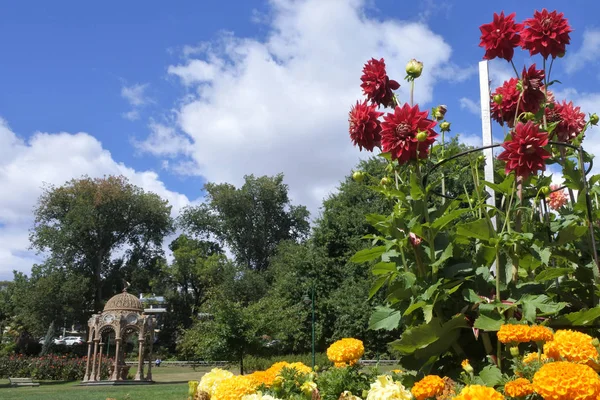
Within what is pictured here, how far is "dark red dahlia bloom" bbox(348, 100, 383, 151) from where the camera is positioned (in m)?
2.67

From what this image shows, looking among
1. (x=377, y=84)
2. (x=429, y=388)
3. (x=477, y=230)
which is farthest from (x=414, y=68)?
(x=429, y=388)

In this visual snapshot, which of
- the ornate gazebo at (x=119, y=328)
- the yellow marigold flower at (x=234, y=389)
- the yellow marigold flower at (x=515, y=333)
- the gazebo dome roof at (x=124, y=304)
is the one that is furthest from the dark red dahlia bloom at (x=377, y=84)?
the gazebo dome roof at (x=124, y=304)

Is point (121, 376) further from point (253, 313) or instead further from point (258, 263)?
point (258, 263)

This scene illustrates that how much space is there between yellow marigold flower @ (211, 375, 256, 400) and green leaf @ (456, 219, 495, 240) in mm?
1093

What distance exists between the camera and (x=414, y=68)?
106 inches

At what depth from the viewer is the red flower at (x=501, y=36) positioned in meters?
2.64

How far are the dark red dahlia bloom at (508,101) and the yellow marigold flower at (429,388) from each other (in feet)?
5.39

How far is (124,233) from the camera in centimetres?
4078

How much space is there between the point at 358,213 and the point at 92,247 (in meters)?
24.1

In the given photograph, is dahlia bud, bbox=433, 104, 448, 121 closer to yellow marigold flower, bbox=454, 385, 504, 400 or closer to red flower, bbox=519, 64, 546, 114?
red flower, bbox=519, 64, 546, 114

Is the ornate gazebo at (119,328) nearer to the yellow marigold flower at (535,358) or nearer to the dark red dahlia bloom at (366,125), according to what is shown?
the dark red dahlia bloom at (366,125)

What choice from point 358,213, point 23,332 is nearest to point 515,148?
point 358,213

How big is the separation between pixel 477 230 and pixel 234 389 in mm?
1201

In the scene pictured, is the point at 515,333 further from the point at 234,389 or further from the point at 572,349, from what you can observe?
the point at 234,389
